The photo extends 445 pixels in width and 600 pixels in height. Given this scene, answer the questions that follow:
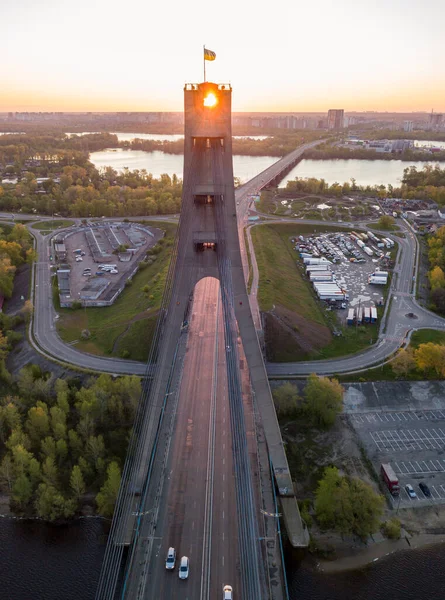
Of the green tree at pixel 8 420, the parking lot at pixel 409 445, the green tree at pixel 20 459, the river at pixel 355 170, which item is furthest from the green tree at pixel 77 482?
the river at pixel 355 170

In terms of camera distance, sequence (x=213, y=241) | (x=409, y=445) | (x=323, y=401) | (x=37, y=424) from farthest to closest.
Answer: (x=323, y=401) → (x=409, y=445) → (x=37, y=424) → (x=213, y=241)

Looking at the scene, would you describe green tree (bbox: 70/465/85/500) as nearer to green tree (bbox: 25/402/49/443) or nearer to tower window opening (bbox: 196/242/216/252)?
green tree (bbox: 25/402/49/443)

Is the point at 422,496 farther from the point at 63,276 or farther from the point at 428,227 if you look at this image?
the point at 428,227

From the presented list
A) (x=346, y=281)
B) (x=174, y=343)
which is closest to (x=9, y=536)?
(x=174, y=343)

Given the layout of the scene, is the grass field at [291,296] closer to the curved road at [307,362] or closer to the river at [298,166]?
the curved road at [307,362]

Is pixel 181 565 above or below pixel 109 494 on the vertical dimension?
above

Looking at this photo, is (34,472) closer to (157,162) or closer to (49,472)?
(49,472)

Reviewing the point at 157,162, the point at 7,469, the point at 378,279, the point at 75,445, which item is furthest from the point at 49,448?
the point at 157,162
